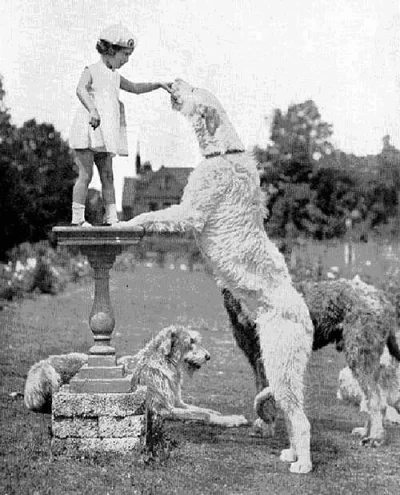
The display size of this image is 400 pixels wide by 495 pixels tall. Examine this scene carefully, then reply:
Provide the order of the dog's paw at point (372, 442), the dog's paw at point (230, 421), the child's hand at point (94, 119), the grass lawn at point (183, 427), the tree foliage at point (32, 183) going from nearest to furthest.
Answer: the grass lawn at point (183, 427), the child's hand at point (94, 119), the dog's paw at point (372, 442), the dog's paw at point (230, 421), the tree foliage at point (32, 183)

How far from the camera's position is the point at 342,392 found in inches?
206

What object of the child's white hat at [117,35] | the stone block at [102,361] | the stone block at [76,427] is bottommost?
the stone block at [76,427]

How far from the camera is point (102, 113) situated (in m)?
3.76

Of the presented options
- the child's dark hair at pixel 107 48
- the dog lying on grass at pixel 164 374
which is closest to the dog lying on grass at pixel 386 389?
the dog lying on grass at pixel 164 374

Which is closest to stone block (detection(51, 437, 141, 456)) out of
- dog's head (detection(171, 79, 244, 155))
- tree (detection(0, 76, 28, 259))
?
dog's head (detection(171, 79, 244, 155))

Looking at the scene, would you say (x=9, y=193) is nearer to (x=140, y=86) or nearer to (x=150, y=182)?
(x=150, y=182)

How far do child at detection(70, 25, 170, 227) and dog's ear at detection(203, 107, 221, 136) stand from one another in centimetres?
37

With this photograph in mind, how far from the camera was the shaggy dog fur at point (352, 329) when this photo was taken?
436 centimetres

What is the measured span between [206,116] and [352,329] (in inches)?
60.0

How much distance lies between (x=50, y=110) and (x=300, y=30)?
63.6 inches

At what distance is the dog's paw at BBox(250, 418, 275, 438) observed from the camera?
4.34 meters

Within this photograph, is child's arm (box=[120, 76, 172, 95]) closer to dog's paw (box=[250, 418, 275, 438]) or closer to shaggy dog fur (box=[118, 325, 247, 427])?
shaggy dog fur (box=[118, 325, 247, 427])

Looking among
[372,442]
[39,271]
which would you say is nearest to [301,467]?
[372,442]

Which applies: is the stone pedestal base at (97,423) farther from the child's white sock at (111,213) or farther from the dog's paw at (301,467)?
the child's white sock at (111,213)
